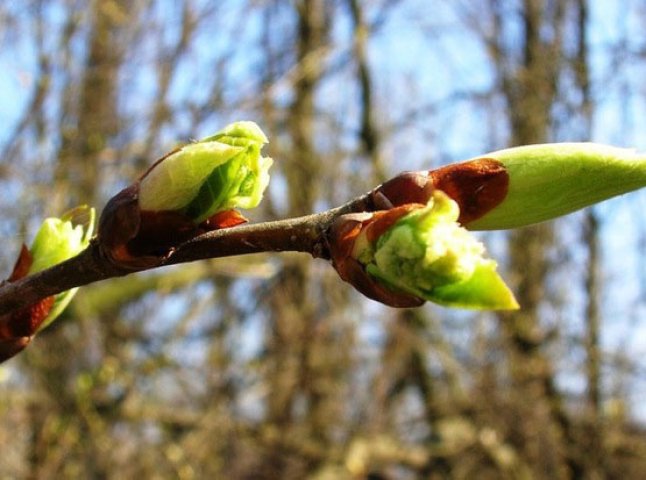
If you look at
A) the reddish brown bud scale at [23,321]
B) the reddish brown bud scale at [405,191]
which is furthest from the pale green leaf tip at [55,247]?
the reddish brown bud scale at [405,191]

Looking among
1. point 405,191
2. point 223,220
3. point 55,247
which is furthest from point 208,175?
point 55,247

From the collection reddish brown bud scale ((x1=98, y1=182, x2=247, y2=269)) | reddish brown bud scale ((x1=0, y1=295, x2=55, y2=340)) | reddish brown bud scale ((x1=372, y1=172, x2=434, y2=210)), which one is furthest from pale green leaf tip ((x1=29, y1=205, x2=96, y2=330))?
reddish brown bud scale ((x1=372, y1=172, x2=434, y2=210))

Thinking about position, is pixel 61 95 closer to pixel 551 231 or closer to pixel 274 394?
pixel 274 394

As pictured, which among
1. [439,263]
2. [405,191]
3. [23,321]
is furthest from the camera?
[23,321]

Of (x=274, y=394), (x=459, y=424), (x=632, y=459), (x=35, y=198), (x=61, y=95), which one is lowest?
(x=632, y=459)

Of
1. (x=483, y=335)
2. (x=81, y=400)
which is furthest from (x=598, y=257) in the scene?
(x=81, y=400)

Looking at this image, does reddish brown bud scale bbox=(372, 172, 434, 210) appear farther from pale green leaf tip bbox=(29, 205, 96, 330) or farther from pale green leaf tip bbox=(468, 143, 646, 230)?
pale green leaf tip bbox=(29, 205, 96, 330)

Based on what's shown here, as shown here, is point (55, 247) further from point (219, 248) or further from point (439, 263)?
point (439, 263)
